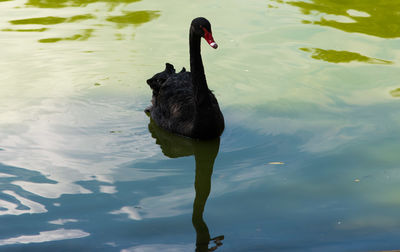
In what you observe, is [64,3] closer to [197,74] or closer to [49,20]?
[49,20]

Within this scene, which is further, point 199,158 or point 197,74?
point 197,74

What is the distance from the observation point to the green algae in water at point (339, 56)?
679 cm

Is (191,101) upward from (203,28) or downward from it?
downward

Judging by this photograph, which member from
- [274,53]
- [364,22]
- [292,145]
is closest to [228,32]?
[274,53]

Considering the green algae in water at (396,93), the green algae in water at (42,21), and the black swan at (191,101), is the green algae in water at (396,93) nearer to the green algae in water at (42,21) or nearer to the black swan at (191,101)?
the black swan at (191,101)

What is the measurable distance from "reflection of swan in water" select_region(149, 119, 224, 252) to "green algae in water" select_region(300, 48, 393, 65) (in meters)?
2.27

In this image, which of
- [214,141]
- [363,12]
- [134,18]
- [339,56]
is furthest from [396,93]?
[134,18]

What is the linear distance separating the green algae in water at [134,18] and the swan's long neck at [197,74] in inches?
129

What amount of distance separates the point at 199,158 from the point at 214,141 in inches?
10.5

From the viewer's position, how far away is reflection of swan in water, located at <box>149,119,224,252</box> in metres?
3.81

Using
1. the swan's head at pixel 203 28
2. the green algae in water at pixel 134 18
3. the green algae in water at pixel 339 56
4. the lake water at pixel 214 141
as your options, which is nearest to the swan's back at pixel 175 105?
the lake water at pixel 214 141

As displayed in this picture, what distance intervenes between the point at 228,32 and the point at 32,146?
3464 millimetres

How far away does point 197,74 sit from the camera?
5129 millimetres

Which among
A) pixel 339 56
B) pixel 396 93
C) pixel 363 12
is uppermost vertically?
pixel 363 12
